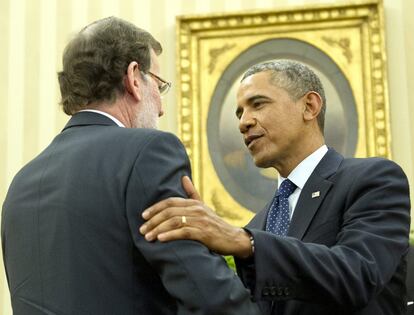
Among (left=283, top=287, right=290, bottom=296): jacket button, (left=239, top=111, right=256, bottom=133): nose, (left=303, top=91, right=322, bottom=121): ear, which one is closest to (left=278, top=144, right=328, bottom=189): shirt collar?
(left=303, top=91, right=322, bottom=121): ear

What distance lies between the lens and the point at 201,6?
554 centimetres

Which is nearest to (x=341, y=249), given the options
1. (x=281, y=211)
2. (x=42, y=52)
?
(x=281, y=211)

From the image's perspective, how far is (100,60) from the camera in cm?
198

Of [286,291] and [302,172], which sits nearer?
[286,291]

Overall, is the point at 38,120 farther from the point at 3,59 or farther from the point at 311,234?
the point at 311,234

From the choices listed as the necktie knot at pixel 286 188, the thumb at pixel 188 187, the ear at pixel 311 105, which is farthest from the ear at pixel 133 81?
the ear at pixel 311 105

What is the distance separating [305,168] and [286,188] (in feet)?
0.30

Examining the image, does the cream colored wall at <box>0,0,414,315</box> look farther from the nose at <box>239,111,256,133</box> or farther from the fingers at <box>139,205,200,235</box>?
the fingers at <box>139,205,200,235</box>

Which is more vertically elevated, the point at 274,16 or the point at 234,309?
the point at 274,16

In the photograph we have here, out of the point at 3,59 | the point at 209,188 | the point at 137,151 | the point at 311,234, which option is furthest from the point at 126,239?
the point at 3,59

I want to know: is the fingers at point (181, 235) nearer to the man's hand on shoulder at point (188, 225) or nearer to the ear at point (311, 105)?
the man's hand on shoulder at point (188, 225)

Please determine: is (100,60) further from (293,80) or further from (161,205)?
(293,80)

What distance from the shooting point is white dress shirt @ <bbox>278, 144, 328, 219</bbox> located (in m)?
2.51

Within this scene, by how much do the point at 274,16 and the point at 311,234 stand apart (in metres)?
3.37
